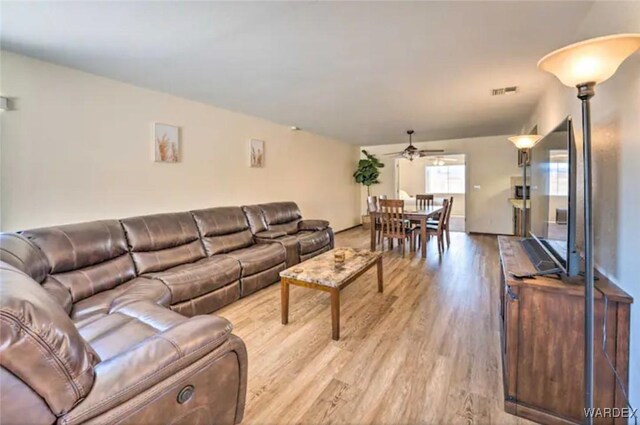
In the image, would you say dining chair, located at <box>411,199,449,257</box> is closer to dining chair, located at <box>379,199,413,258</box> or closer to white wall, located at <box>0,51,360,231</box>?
dining chair, located at <box>379,199,413,258</box>

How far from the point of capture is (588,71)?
1.20 meters

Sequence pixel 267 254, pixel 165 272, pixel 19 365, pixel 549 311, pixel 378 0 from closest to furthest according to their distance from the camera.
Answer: pixel 19 365 < pixel 549 311 < pixel 378 0 < pixel 165 272 < pixel 267 254

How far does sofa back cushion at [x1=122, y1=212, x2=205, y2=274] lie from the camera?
9.35 ft

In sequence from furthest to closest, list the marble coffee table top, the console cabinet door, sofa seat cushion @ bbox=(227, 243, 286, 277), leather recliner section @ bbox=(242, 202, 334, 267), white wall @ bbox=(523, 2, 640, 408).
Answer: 1. leather recliner section @ bbox=(242, 202, 334, 267)
2. sofa seat cushion @ bbox=(227, 243, 286, 277)
3. the marble coffee table top
4. the console cabinet door
5. white wall @ bbox=(523, 2, 640, 408)

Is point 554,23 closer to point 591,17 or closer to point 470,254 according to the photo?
point 591,17

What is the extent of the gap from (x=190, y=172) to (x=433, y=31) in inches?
128

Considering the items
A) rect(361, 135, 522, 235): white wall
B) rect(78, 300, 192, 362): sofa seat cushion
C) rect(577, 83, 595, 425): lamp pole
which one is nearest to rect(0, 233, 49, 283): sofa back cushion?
rect(78, 300, 192, 362): sofa seat cushion

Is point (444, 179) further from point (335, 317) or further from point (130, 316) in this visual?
point (130, 316)

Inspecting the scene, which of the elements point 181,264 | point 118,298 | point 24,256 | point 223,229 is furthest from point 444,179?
point 24,256

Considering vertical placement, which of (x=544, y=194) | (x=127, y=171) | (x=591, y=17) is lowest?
(x=544, y=194)

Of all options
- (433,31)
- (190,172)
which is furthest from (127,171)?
(433,31)

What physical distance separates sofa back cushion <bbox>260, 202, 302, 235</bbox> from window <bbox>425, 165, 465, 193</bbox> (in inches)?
294

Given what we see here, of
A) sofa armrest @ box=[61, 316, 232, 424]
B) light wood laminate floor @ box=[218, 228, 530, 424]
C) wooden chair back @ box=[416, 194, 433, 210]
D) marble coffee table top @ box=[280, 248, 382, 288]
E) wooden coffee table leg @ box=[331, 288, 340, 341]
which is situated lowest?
light wood laminate floor @ box=[218, 228, 530, 424]

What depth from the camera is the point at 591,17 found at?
1.95 meters
